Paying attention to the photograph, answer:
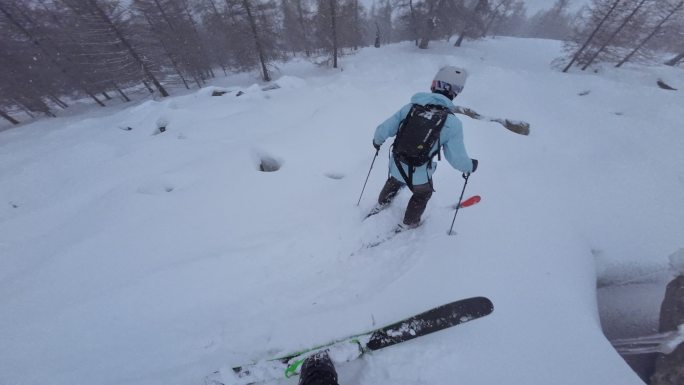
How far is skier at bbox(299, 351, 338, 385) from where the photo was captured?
244cm

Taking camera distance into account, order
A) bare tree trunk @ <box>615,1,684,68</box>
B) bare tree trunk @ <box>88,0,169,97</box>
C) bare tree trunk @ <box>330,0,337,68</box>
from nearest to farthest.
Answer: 1. bare tree trunk @ <box>88,0,169,97</box>
2. bare tree trunk @ <box>615,1,684,68</box>
3. bare tree trunk @ <box>330,0,337,68</box>

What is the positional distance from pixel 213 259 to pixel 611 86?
20.2 metres

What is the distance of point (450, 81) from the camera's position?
10.7 ft

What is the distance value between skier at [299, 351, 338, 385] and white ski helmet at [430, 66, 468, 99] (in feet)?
11.9

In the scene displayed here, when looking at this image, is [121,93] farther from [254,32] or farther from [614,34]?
[614,34]

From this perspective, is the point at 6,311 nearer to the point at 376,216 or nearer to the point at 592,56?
the point at 376,216

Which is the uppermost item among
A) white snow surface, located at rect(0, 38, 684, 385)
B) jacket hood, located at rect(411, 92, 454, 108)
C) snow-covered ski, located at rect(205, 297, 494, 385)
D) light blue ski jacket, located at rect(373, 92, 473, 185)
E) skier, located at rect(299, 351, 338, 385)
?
jacket hood, located at rect(411, 92, 454, 108)

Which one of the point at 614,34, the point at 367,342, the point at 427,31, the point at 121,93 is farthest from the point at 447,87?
the point at 121,93

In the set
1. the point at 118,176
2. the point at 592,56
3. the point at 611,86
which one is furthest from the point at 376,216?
the point at 592,56

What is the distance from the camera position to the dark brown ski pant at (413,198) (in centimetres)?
399

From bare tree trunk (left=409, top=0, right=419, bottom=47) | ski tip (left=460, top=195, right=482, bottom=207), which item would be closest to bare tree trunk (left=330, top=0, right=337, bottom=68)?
bare tree trunk (left=409, top=0, right=419, bottom=47)

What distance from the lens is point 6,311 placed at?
3426 millimetres

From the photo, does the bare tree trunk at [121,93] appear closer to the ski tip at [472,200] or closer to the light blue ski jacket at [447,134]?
the light blue ski jacket at [447,134]

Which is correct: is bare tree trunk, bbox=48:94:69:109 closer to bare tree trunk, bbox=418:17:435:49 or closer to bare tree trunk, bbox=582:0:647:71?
bare tree trunk, bbox=418:17:435:49
